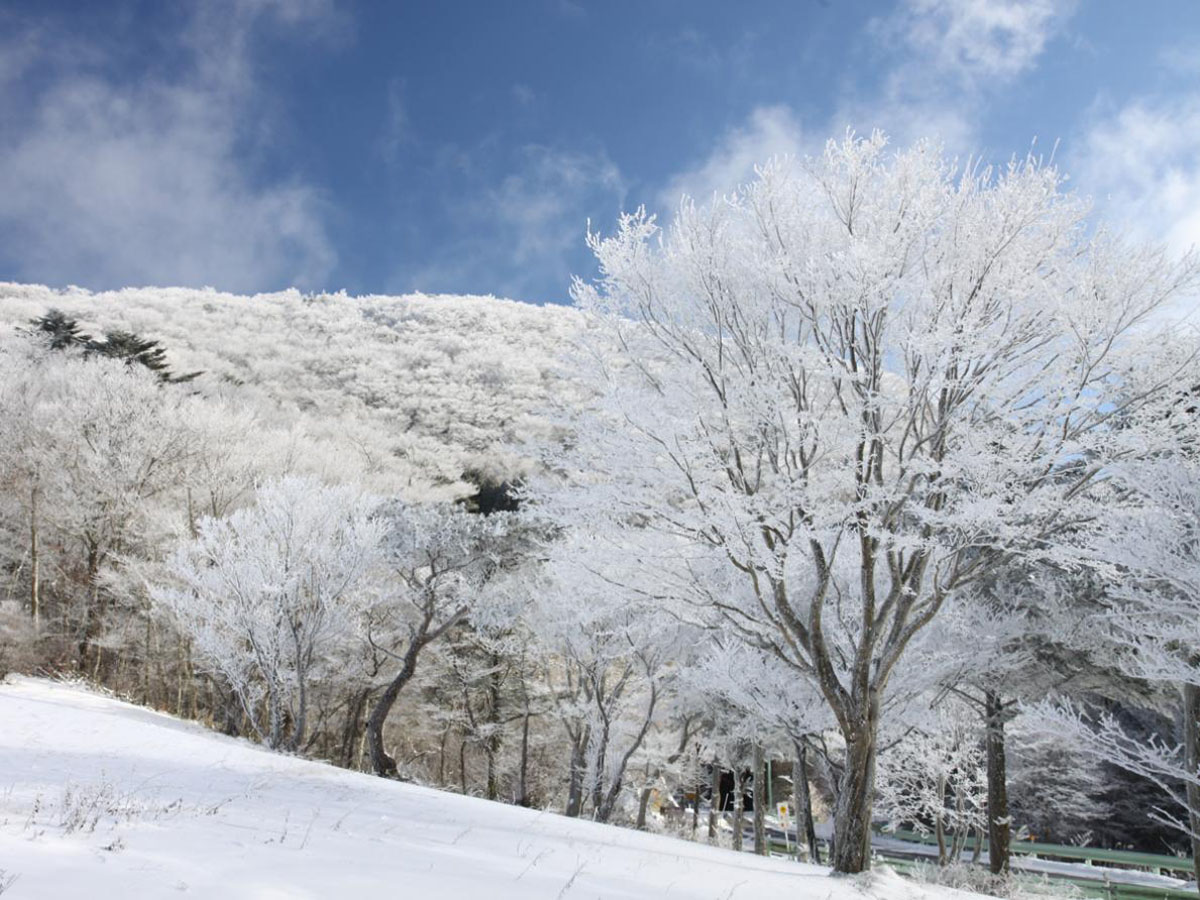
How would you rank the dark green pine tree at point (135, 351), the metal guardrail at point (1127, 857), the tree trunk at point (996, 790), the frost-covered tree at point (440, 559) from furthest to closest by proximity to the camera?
the dark green pine tree at point (135, 351) → the metal guardrail at point (1127, 857) → the frost-covered tree at point (440, 559) → the tree trunk at point (996, 790)

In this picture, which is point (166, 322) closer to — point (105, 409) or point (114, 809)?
point (105, 409)

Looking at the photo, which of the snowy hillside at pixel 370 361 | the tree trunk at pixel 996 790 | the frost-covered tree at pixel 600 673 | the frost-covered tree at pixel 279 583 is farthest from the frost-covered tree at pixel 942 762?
the snowy hillside at pixel 370 361

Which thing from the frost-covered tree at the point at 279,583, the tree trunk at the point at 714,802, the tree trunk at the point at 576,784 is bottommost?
the tree trunk at the point at 714,802

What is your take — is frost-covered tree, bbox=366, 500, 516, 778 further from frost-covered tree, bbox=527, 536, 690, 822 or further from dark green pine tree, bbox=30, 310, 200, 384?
dark green pine tree, bbox=30, 310, 200, 384

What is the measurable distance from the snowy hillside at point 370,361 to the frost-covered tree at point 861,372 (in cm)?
1834


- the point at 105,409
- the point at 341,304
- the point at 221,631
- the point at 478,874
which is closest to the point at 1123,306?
the point at 478,874

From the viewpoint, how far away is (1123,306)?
7395 mm

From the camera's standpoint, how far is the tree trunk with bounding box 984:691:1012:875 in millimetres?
13383

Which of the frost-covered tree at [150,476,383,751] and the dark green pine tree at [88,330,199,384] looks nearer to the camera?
the frost-covered tree at [150,476,383,751]

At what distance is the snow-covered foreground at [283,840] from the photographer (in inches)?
135

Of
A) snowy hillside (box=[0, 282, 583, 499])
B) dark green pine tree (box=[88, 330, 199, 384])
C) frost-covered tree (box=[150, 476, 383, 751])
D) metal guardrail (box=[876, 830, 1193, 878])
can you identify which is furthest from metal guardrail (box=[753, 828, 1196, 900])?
dark green pine tree (box=[88, 330, 199, 384])

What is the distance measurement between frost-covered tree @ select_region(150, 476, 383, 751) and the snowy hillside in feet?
40.4

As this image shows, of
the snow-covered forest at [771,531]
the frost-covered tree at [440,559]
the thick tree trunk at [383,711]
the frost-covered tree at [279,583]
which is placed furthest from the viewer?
the frost-covered tree at [440,559]

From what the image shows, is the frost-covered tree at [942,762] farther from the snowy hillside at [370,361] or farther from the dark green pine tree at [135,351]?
the dark green pine tree at [135,351]
